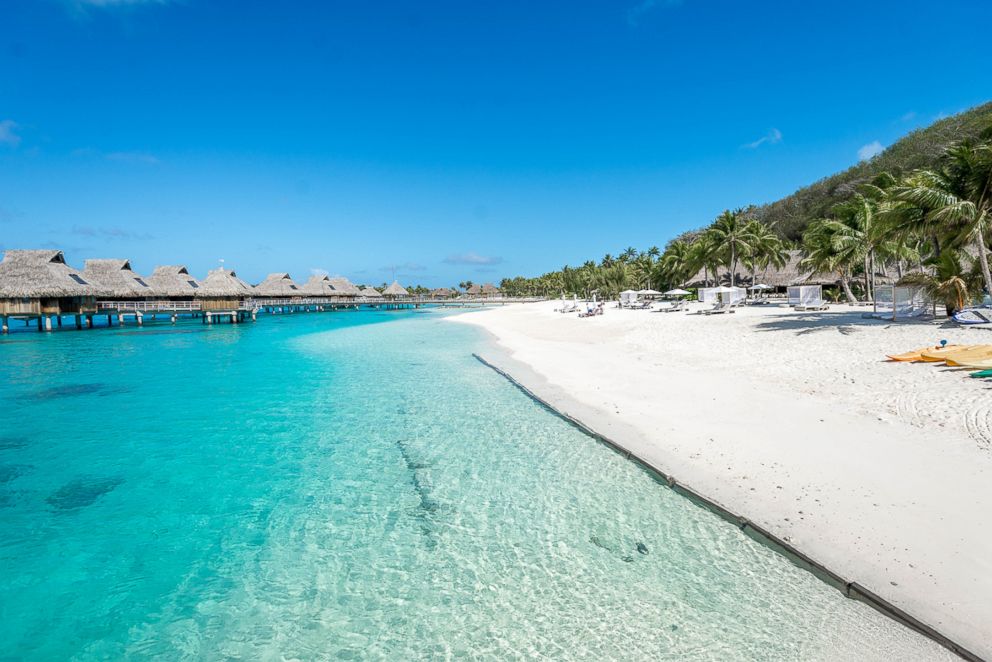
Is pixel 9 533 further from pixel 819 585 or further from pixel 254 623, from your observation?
pixel 819 585

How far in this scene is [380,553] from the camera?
4980mm

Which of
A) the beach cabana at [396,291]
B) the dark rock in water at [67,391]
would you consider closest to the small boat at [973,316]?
the dark rock in water at [67,391]

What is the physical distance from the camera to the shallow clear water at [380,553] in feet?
12.0

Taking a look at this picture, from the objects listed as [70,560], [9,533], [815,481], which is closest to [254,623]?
[70,560]

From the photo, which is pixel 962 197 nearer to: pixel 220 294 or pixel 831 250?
pixel 831 250

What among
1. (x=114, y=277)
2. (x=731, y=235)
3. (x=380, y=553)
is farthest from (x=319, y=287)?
(x=380, y=553)

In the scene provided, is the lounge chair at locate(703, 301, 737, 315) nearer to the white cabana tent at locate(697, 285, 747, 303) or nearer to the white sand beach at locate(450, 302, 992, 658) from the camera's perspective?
the white cabana tent at locate(697, 285, 747, 303)

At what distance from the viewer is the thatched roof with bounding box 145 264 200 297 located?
43.5 m

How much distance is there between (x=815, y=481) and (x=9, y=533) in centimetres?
910

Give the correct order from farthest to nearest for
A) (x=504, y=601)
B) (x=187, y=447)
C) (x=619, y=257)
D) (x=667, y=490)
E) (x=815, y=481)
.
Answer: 1. (x=619, y=257)
2. (x=187, y=447)
3. (x=667, y=490)
4. (x=815, y=481)
5. (x=504, y=601)

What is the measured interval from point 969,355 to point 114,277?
50676mm

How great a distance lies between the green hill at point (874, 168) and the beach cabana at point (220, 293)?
52213 millimetres

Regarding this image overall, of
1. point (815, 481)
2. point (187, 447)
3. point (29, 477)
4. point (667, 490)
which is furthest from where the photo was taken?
point (187, 447)

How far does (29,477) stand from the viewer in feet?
23.9
